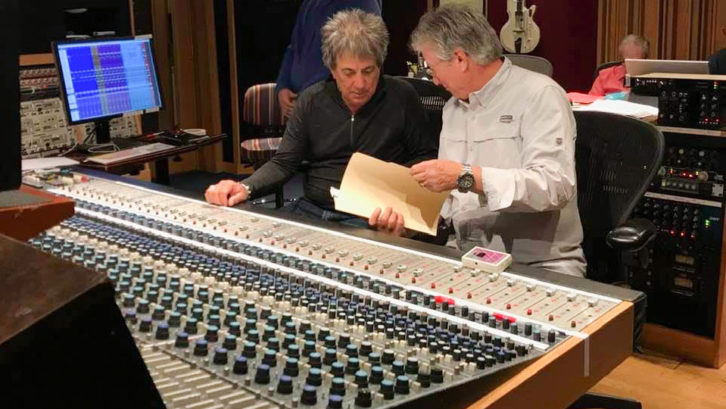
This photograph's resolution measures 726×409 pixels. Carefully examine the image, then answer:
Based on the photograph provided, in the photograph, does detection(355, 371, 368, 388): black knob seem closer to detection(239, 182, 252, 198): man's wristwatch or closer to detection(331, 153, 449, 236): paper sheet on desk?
detection(331, 153, 449, 236): paper sheet on desk

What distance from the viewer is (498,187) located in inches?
84.5

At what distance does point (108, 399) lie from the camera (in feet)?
2.34

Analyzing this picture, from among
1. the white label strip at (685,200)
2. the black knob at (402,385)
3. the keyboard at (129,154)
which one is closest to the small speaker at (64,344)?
the black knob at (402,385)

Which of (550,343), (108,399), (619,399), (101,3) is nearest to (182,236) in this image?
(550,343)

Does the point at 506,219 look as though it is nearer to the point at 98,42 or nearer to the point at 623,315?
the point at 623,315

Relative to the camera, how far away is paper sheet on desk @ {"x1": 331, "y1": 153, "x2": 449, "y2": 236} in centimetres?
230

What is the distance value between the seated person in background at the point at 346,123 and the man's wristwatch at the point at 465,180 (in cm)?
79

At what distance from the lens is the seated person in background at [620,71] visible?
5555 millimetres

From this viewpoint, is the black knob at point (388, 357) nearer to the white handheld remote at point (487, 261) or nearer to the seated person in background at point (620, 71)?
the white handheld remote at point (487, 261)

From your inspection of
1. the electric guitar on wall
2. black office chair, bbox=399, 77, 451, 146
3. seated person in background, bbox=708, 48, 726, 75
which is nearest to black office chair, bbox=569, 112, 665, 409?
black office chair, bbox=399, 77, 451, 146

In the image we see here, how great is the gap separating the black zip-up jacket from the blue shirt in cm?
122

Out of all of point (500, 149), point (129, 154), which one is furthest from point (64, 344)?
point (129, 154)

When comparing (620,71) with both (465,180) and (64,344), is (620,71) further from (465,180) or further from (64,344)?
(64,344)

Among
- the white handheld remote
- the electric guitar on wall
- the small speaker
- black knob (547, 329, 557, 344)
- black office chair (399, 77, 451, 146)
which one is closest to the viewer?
the small speaker
